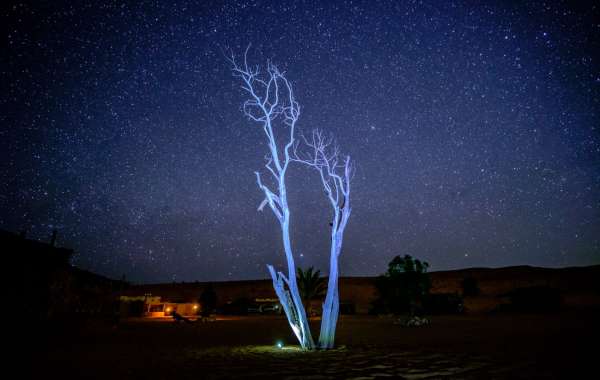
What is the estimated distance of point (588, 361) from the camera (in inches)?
366

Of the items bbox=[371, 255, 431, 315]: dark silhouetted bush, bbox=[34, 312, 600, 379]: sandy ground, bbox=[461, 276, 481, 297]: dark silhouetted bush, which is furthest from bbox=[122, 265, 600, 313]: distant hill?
bbox=[34, 312, 600, 379]: sandy ground

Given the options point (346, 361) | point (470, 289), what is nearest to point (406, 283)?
point (346, 361)

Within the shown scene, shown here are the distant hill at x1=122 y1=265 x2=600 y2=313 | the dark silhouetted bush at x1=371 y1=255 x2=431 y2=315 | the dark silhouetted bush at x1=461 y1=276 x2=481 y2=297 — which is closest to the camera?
the dark silhouetted bush at x1=371 y1=255 x2=431 y2=315

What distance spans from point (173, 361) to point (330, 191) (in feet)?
24.3

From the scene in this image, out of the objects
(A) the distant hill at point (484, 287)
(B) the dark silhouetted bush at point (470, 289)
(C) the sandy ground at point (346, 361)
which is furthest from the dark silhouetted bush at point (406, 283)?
(B) the dark silhouetted bush at point (470, 289)

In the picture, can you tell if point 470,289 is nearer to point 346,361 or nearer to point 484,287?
point 484,287

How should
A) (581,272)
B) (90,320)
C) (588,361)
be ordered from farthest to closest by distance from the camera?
1. (581,272)
2. (90,320)
3. (588,361)

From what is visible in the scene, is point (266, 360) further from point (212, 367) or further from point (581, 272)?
point (581, 272)

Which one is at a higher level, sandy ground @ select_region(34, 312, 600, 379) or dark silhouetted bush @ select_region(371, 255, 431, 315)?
dark silhouetted bush @ select_region(371, 255, 431, 315)

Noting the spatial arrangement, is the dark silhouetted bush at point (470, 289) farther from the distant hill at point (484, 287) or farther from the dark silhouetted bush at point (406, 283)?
the dark silhouetted bush at point (406, 283)

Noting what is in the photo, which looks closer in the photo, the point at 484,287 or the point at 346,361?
the point at 346,361

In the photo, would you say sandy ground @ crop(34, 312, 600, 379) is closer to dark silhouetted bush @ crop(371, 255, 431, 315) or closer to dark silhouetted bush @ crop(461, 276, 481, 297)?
dark silhouetted bush @ crop(371, 255, 431, 315)

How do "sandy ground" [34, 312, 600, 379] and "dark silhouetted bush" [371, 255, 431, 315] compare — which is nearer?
"sandy ground" [34, 312, 600, 379]

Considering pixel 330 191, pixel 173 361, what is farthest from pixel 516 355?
pixel 173 361
